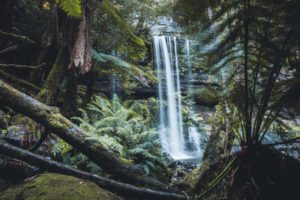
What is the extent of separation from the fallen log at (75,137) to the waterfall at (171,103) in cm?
562

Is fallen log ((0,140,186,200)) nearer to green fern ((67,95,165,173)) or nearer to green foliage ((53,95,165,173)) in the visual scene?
green foliage ((53,95,165,173))

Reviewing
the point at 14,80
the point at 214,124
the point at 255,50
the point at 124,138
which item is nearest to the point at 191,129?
the point at 124,138

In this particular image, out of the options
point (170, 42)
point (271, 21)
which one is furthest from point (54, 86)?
point (170, 42)

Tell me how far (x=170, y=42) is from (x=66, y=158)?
→ 27.4 ft

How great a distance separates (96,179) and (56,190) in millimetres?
326

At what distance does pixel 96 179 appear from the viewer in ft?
6.76

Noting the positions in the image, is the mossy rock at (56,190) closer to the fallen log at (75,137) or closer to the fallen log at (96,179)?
the fallen log at (96,179)

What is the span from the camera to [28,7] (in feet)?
18.3

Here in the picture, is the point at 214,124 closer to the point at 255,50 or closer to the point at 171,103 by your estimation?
the point at 255,50

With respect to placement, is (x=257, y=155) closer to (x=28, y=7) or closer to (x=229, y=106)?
(x=229, y=106)

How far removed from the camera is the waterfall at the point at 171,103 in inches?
338

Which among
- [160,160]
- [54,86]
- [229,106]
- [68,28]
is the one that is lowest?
[160,160]

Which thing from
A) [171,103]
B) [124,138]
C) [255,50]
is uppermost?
[255,50]

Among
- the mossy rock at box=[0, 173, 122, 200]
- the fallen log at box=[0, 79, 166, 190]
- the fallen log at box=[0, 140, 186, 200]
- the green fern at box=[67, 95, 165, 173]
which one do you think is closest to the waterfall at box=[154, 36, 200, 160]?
the green fern at box=[67, 95, 165, 173]
